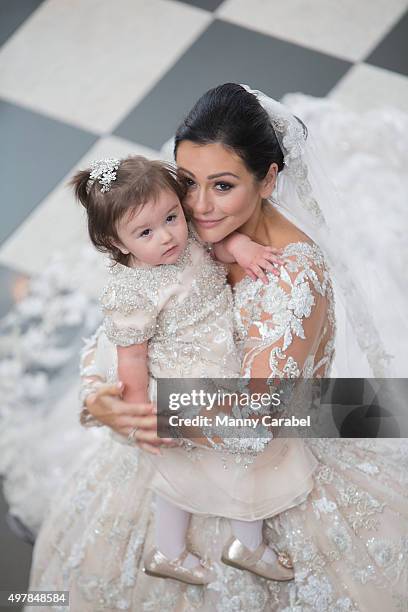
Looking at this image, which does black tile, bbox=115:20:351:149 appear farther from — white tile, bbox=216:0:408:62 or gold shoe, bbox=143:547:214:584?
gold shoe, bbox=143:547:214:584

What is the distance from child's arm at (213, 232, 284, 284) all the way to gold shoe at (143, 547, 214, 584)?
754 millimetres

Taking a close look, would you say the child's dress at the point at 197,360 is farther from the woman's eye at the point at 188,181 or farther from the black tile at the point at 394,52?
the black tile at the point at 394,52

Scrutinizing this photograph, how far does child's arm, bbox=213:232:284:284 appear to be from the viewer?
192 cm

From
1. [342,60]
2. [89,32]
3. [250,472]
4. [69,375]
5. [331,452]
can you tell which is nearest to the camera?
[250,472]

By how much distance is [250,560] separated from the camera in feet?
6.95

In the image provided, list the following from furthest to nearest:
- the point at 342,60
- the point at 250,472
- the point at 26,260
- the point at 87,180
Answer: the point at 342,60
the point at 26,260
the point at 250,472
the point at 87,180

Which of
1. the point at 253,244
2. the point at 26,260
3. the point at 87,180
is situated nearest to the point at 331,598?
the point at 253,244

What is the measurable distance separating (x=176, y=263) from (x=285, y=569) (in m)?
0.82

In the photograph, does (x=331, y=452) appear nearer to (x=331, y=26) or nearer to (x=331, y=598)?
(x=331, y=598)

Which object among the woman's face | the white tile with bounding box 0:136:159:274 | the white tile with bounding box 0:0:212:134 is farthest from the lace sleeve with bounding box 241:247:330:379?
the white tile with bounding box 0:0:212:134

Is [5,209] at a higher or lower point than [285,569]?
lower

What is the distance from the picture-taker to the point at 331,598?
2.13 metres

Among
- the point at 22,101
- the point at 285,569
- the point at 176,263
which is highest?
the point at 176,263

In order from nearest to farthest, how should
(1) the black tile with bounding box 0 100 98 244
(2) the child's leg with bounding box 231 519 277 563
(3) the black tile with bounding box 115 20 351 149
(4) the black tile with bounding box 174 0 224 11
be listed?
(2) the child's leg with bounding box 231 519 277 563
(1) the black tile with bounding box 0 100 98 244
(3) the black tile with bounding box 115 20 351 149
(4) the black tile with bounding box 174 0 224 11
